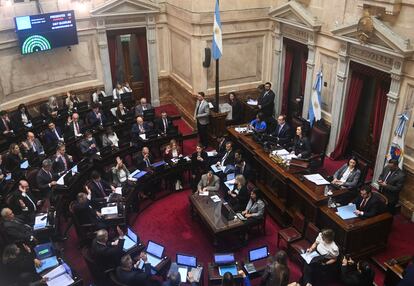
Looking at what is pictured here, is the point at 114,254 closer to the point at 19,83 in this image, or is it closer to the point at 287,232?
the point at 287,232

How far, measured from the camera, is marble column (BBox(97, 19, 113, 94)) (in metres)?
12.9

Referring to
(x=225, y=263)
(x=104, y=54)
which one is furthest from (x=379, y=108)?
(x=104, y=54)

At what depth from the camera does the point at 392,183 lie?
8.08m

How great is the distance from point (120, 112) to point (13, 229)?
5.40 meters

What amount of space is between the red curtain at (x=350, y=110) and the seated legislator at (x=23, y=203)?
7.38m

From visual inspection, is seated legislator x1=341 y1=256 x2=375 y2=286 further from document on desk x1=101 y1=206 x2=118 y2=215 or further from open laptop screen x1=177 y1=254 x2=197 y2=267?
document on desk x1=101 y1=206 x2=118 y2=215

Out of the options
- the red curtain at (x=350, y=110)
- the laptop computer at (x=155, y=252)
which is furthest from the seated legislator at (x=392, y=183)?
the laptop computer at (x=155, y=252)

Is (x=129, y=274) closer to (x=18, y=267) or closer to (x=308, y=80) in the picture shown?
(x=18, y=267)

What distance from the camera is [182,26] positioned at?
12.5 m

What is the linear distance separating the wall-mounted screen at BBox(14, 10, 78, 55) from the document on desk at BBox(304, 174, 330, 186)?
8.35 m

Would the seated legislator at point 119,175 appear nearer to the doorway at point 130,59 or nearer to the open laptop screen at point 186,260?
the open laptop screen at point 186,260

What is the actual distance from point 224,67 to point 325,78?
129 inches

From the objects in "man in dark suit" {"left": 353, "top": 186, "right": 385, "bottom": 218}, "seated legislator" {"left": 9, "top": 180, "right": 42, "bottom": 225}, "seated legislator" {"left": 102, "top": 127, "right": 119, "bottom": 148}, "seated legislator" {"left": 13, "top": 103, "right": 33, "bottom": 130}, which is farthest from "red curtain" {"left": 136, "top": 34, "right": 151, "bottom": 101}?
"man in dark suit" {"left": 353, "top": 186, "right": 385, "bottom": 218}

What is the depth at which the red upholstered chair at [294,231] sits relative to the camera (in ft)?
24.8
